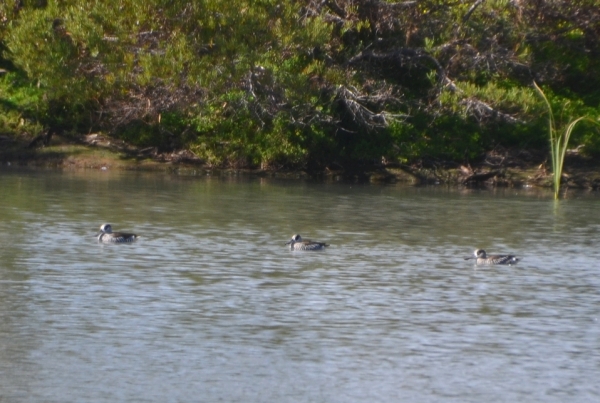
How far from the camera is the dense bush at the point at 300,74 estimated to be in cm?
2514

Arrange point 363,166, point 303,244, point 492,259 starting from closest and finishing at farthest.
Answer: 1. point 492,259
2. point 303,244
3. point 363,166

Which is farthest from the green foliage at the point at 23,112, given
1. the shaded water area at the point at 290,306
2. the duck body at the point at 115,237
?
the duck body at the point at 115,237

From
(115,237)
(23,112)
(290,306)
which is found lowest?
(290,306)

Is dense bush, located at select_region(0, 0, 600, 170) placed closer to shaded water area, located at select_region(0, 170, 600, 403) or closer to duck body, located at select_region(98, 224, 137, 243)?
shaded water area, located at select_region(0, 170, 600, 403)

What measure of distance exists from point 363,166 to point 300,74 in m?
3.90

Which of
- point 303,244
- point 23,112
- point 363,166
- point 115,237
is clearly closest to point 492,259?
point 303,244

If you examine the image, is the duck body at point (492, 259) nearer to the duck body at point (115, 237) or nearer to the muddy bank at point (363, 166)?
the duck body at point (115, 237)

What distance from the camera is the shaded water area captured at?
8078mm

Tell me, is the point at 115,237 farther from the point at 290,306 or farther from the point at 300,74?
the point at 300,74

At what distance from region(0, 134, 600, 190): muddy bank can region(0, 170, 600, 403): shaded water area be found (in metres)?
7.92

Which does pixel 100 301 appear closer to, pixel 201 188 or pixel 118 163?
pixel 201 188

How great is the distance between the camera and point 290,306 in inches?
422

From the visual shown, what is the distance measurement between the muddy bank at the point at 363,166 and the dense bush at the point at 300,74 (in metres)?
0.31

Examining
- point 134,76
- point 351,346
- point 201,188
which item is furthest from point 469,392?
point 134,76
